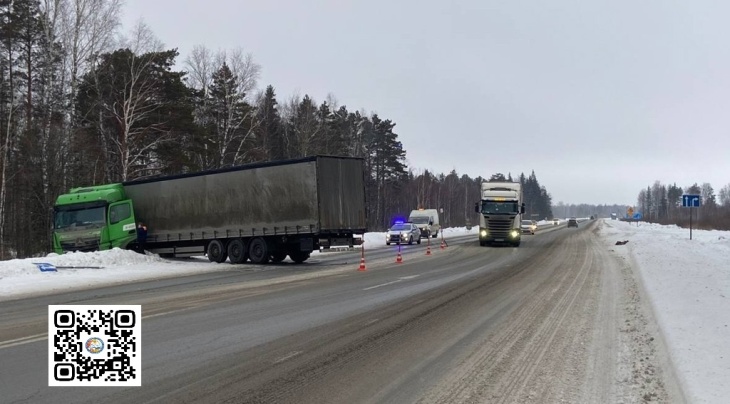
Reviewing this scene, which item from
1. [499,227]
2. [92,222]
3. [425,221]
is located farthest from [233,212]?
[425,221]

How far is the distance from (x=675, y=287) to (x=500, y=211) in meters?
20.3

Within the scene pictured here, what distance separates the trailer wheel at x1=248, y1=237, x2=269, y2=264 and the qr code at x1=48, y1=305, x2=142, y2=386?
1750 cm

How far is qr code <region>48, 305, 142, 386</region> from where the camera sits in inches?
172

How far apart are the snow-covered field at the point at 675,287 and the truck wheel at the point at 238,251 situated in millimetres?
735

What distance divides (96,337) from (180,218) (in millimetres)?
20614

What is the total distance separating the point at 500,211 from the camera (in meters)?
33.1

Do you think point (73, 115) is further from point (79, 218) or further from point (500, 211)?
point (500, 211)

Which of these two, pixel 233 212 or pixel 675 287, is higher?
pixel 233 212

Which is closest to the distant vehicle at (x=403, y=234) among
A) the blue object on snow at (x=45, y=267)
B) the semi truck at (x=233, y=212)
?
the semi truck at (x=233, y=212)

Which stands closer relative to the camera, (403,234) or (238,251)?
(238,251)

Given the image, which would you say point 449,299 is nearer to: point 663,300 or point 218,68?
point 663,300

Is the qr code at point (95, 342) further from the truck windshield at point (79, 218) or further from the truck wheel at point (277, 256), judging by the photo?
the truck windshield at point (79, 218)

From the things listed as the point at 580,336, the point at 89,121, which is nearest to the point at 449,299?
the point at 580,336

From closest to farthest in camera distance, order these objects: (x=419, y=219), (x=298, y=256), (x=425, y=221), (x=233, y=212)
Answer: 1. (x=233, y=212)
2. (x=298, y=256)
3. (x=425, y=221)
4. (x=419, y=219)
